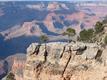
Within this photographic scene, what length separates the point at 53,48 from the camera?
38312 mm

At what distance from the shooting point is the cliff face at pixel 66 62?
117 ft

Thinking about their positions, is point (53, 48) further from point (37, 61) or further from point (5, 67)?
point (5, 67)

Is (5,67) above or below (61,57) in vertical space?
below

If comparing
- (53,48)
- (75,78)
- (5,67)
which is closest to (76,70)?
(75,78)

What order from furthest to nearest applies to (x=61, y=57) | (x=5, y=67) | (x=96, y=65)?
(x=5, y=67), (x=61, y=57), (x=96, y=65)

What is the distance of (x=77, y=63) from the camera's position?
121ft

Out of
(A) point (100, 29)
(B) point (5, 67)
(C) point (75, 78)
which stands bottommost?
(B) point (5, 67)

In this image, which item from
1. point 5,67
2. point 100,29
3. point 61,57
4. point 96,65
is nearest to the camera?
point 96,65

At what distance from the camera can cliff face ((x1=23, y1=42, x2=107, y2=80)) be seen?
117 ft

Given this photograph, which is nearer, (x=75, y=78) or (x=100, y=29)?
(x=75, y=78)

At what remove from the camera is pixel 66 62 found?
3728 cm

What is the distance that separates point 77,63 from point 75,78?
1.35 m

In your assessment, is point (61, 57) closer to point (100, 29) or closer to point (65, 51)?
point (65, 51)

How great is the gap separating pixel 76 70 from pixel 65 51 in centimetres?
240
